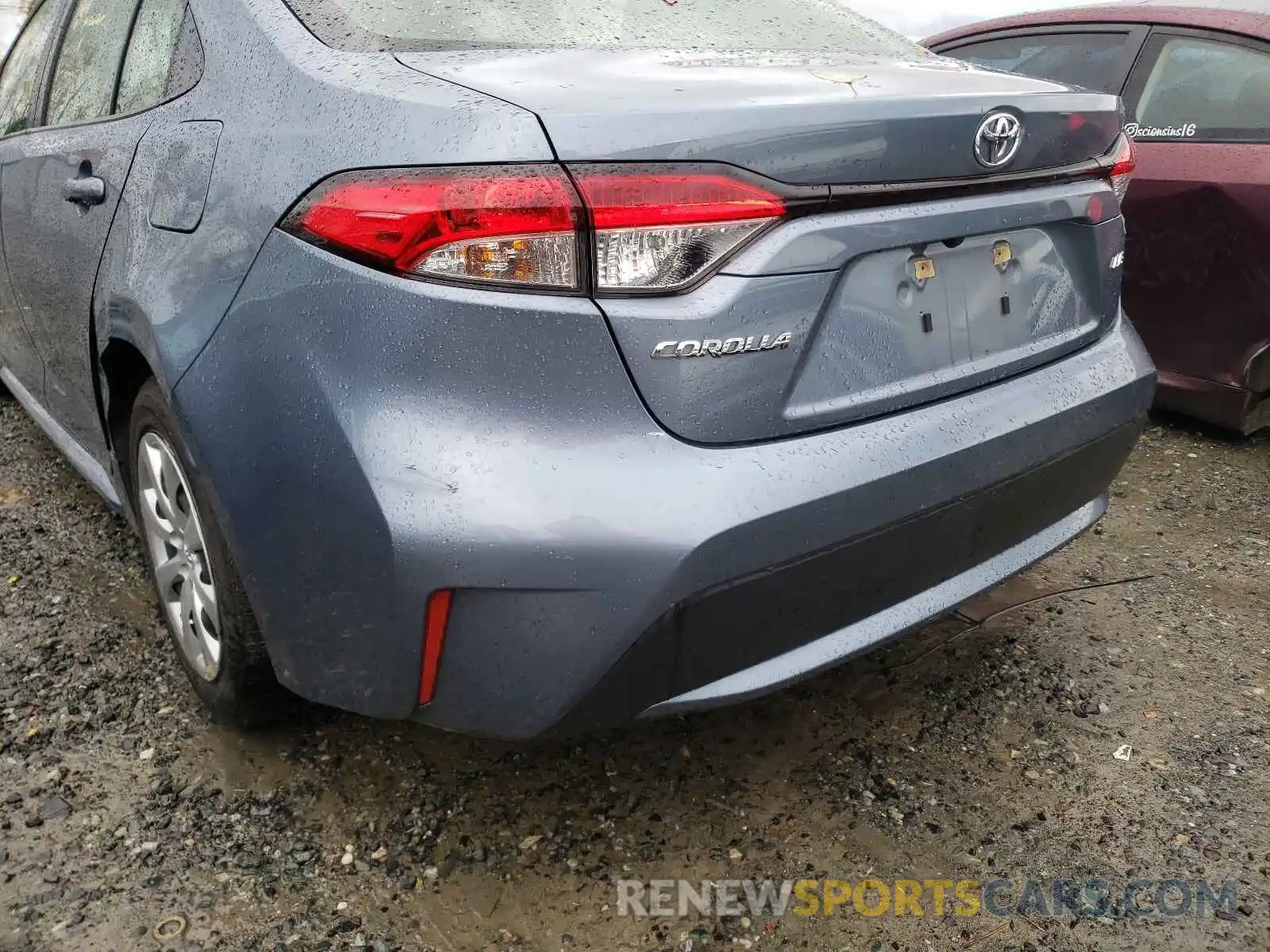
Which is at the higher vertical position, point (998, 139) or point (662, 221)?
point (998, 139)

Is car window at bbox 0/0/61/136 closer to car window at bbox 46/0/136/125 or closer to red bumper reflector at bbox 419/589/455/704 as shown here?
car window at bbox 46/0/136/125

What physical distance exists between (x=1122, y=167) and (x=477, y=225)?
51.0 inches

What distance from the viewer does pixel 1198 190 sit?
328cm

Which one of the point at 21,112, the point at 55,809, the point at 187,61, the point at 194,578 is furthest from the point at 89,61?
the point at 55,809

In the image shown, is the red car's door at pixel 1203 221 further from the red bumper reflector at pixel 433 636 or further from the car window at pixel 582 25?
the red bumper reflector at pixel 433 636

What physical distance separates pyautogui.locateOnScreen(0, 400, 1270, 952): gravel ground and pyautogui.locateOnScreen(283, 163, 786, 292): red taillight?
1.05 m

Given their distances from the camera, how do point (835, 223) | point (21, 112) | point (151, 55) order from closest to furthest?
point (835, 223), point (151, 55), point (21, 112)

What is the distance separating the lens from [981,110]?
5.12 feet

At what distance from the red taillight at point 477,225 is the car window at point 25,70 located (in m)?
1.97

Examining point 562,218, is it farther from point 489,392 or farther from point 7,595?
point 7,595

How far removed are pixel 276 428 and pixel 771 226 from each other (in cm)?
77

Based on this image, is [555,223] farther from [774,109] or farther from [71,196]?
[71,196]

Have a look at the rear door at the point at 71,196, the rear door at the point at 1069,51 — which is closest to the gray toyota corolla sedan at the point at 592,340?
the rear door at the point at 71,196

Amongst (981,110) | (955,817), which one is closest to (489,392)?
(981,110)
